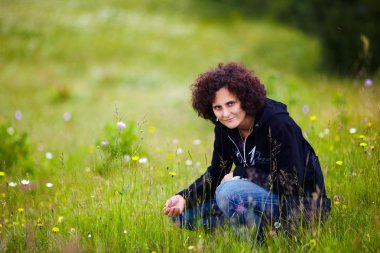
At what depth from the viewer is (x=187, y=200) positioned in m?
2.96

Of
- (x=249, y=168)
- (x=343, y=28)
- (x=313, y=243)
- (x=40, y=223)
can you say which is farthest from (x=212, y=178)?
(x=343, y=28)

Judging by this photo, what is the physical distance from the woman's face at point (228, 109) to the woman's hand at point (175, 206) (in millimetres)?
615

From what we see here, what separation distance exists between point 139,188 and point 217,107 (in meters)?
1.12

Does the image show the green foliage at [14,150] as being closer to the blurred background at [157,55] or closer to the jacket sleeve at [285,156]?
the blurred background at [157,55]

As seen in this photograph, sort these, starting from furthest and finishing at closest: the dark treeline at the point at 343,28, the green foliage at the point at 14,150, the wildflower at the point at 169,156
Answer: the dark treeline at the point at 343,28 → the green foliage at the point at 14,150 → the wildflower at the point at 169,156

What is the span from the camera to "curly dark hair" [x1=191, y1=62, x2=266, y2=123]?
114 inches

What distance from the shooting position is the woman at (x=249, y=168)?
2.68m

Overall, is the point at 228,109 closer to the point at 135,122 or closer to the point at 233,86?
the point at 233,86

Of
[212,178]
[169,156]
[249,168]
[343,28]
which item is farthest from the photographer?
[343,28]

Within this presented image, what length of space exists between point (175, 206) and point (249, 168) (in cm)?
57

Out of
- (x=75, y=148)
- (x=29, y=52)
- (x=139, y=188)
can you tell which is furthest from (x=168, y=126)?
(x=29, y=52)

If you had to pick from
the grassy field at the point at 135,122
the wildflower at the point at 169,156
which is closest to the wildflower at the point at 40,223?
the grassy field at the point at 135,122

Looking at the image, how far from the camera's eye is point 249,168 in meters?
2.86

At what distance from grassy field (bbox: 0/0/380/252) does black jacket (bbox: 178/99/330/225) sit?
0.17m
